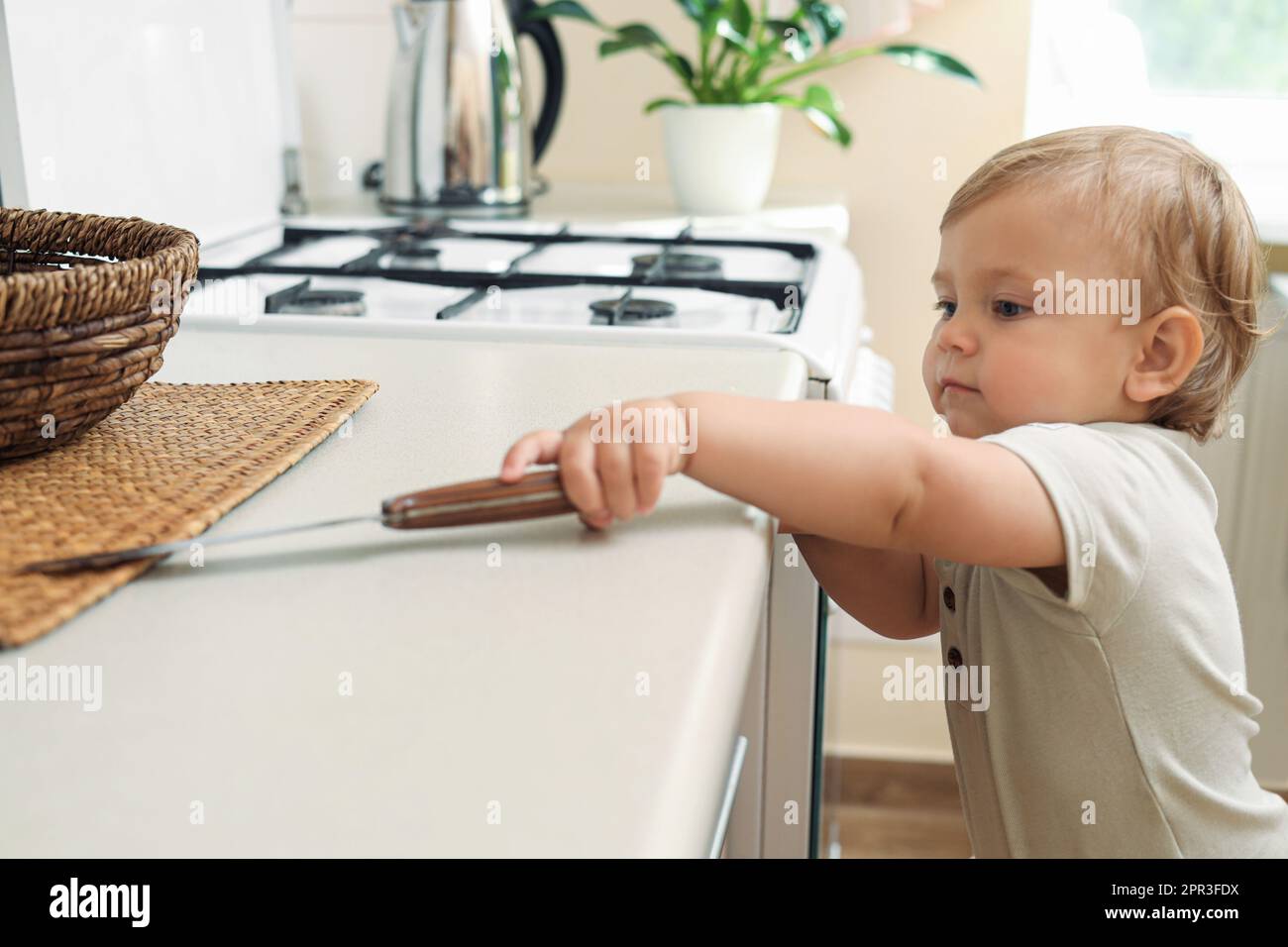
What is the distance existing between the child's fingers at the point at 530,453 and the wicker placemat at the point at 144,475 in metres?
0.12

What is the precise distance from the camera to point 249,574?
→ 0.49 meters

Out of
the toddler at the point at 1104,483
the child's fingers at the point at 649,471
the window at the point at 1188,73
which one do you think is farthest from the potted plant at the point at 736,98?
the child's fingers at the point at 649,471

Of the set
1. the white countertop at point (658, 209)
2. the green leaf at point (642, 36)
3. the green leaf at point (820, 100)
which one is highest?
the green leaf at point (642, 36)

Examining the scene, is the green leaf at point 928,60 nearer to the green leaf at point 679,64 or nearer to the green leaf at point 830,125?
the green leaf at point 830,125

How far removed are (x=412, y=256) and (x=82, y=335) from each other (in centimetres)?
69

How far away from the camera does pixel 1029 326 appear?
701 mm

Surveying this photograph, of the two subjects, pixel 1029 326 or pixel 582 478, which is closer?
pixel 582 478

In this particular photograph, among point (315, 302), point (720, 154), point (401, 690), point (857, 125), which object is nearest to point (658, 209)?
point (720, 154)

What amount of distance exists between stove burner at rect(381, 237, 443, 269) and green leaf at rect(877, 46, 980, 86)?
0.63m

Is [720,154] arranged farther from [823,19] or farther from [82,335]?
[82,335]

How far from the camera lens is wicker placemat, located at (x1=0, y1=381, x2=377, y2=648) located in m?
0.46

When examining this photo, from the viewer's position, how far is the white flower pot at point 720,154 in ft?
4.88

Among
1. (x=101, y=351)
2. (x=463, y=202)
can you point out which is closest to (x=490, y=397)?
(x=101, y=351)
